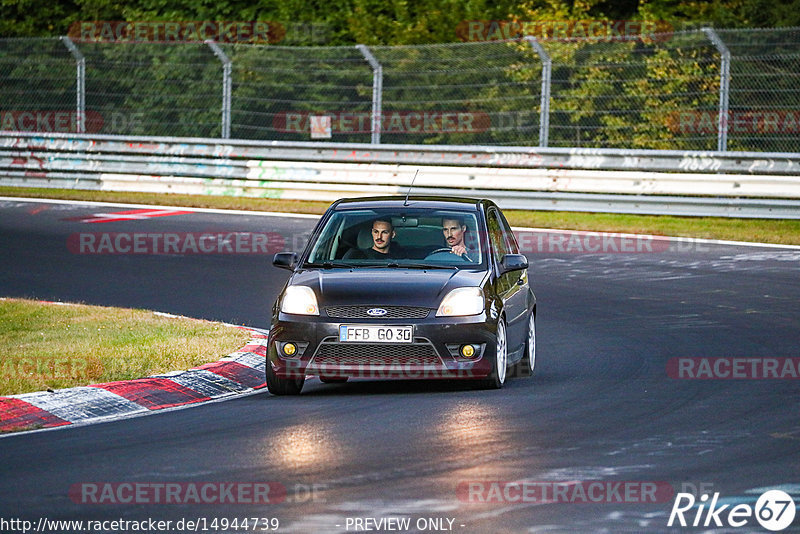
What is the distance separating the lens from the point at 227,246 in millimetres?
19688

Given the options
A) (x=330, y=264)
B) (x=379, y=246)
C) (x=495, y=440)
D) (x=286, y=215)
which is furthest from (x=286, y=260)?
(x=286, y=215)

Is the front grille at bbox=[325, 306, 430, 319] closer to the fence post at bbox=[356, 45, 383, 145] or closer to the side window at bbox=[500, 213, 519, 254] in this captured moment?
the side window at bbox=[500, 213, 519, 254]

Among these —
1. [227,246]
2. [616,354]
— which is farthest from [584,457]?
[227,246]

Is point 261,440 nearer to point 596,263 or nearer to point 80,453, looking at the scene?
point 80,453

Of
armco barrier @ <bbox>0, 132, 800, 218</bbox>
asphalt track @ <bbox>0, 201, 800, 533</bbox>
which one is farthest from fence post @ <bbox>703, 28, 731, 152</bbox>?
asphalt track @ <bbox>0, 201, 800, 533</bbox>

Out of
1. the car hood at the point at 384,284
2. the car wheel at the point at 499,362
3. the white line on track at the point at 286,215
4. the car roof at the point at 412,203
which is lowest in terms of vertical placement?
the white line on track at the point at 286,215

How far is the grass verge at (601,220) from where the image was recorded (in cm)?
2067

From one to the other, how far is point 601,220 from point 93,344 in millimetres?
12422

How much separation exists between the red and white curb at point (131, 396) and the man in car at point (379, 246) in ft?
3.73

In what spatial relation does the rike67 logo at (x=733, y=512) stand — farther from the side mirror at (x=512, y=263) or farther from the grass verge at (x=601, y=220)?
the grass verge at (x=601, y=220)

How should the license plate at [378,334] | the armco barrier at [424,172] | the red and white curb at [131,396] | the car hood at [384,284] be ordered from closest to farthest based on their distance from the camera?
the red and white curb at [131,396], the license plate at [378,334], the car hood at [384,284], the armco barrier at [424,172]

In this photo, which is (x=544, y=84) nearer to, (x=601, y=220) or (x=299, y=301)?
(x=601, y=220)

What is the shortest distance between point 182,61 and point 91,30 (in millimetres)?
8348

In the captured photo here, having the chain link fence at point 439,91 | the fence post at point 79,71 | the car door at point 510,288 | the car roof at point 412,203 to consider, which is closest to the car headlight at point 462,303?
the car door at point 510,288
